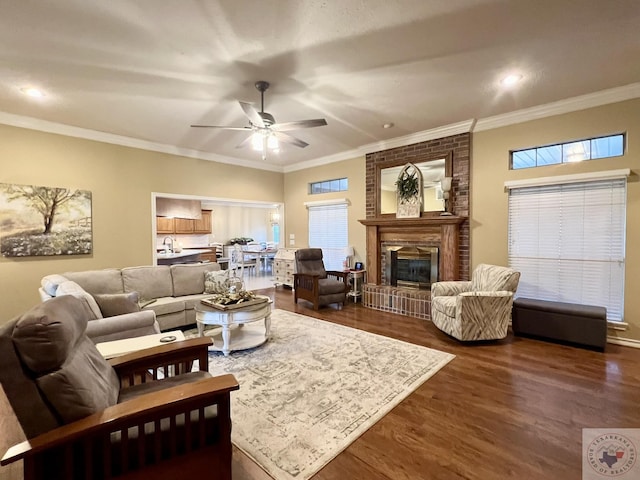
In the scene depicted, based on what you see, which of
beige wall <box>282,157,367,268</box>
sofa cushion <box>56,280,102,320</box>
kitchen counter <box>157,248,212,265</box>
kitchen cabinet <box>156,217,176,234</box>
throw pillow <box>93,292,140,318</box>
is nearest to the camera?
sofa cushion <box>56,280,102,320</box>

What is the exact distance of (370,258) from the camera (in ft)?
18.5

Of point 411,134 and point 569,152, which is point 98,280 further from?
point 569,152

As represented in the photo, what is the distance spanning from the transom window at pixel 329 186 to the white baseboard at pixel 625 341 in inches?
180

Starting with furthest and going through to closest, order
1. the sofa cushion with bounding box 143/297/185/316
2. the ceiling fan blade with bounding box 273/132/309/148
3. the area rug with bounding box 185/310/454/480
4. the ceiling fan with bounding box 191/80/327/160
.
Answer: the sofa cushion with bounding box 143/297/185/316
the ceiling fan blade with bounding box 273/132/309/148
the ceiling fan with bounding box 191/80/327/160
the area rug with bounding box 185/310/454/480

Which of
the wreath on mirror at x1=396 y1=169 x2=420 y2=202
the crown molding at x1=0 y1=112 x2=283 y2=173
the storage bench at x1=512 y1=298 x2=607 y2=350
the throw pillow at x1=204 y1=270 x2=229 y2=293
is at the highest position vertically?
the crown molding at x1=0 y1=112 x2=283 y2=173

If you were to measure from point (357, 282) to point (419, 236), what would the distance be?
1.51m

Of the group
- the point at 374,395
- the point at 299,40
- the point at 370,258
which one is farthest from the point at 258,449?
the point at 370,258

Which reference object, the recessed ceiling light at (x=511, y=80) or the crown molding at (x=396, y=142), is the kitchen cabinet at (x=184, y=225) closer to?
the crown molding at (x=396, y=142)

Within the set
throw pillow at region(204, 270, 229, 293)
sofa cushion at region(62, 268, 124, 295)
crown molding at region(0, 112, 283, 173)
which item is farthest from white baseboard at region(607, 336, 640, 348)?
crown molding at region(0, 112, 283, 173)

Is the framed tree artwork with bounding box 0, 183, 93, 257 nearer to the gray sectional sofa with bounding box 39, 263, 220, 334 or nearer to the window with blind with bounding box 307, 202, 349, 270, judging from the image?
the gray sectional sofa with bounding box 39, 263, 220, 334

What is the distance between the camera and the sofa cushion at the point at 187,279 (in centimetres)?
445

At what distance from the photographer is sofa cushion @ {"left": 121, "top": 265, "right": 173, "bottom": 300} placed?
4.11m

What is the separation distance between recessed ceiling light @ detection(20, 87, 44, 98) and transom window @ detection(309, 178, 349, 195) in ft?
15.3

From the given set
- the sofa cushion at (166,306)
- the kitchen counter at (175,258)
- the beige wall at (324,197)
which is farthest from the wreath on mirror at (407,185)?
the kitchen counter at (175,258)
